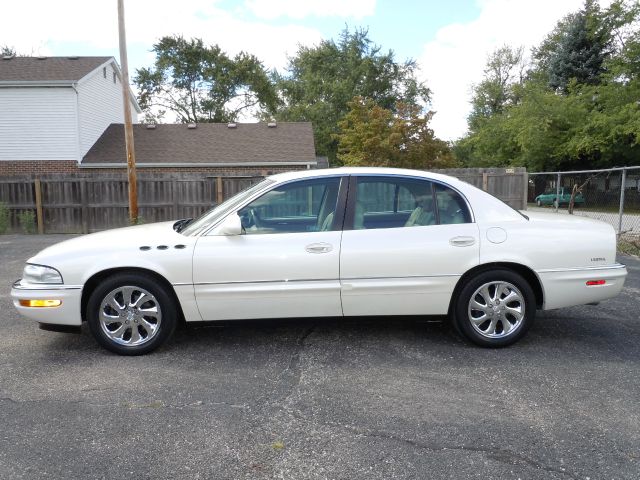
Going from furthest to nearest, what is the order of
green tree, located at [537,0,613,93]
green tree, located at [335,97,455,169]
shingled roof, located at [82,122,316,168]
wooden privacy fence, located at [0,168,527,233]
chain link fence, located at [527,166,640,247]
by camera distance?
green tree, located at [537,0,613,93], green tree, located at [335,97,455,169], shingled roof, located at [82,122,316,168], wooden privacy fence, located at [0,168,527,233], chain link fence, located at [527,166,640,247]

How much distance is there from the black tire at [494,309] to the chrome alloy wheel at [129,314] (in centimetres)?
254

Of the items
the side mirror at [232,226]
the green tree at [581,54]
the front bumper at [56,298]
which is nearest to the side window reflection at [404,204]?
the side mirror at [232,226]

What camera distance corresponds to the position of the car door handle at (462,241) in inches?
167

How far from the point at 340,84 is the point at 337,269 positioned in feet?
125

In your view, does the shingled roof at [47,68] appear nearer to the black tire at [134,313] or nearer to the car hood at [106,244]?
the car hood at [106,244]

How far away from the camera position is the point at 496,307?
431 centimetres

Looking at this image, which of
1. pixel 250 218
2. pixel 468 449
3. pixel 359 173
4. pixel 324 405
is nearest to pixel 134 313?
pixel 250 218

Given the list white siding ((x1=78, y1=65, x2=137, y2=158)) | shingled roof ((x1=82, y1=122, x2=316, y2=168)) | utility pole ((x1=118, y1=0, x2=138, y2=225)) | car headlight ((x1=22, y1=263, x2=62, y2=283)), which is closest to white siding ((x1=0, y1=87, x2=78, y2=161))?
white siding ((x1=78, y1=65, x2=137, y2=158))

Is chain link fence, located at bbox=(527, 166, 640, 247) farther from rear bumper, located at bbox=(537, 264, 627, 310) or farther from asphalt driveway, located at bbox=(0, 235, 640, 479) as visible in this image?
asphalt driveway, located at bbox=(0, 235, 640, 479)

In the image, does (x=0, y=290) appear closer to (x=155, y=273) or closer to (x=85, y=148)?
(x=155, y=273)

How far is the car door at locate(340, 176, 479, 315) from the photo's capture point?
4.20 metres

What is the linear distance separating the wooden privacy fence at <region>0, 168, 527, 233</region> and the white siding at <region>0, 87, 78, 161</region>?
15.1 ft

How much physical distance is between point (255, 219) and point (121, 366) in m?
1.61

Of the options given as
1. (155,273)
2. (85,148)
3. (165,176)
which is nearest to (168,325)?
(155,273)
